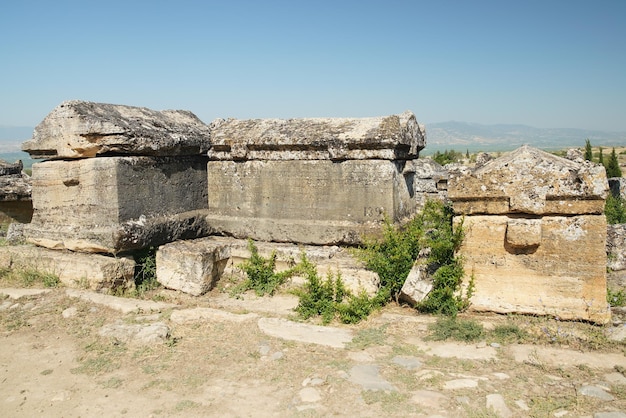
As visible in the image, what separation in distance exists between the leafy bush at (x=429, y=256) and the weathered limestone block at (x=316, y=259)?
132 mm

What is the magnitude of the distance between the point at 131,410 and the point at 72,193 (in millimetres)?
3520

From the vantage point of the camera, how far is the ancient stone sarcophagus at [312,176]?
5777mm

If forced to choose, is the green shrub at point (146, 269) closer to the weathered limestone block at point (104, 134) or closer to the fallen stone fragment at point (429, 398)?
the weathered limestone block at point (104, 134)

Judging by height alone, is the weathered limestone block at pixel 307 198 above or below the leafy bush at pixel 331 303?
above

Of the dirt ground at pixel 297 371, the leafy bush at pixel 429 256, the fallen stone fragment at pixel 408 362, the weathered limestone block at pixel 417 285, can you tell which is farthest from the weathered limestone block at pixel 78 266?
the fallen stone fragment at pixel 408 362

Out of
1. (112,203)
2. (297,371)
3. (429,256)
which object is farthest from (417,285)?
(112,203)

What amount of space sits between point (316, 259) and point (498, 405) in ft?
9.65

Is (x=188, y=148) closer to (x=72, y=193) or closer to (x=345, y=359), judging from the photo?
(x=72, y=193)


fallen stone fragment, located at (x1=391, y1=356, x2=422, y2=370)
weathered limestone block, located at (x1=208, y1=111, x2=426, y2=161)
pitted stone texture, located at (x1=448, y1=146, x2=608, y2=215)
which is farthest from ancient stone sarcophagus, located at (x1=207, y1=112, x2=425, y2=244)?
fallen stone fragment, located at (x1=391, y1=356, x2=422, y2=370)

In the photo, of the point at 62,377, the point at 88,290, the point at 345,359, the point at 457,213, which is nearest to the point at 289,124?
the point at 457,213

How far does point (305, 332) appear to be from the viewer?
4.40 m

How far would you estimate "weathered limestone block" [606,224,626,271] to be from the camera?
6.24m

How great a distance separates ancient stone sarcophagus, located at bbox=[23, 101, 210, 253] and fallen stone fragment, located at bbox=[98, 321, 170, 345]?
1.38 meters

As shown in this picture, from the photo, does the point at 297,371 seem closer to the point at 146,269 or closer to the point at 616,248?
the point at 146,269
